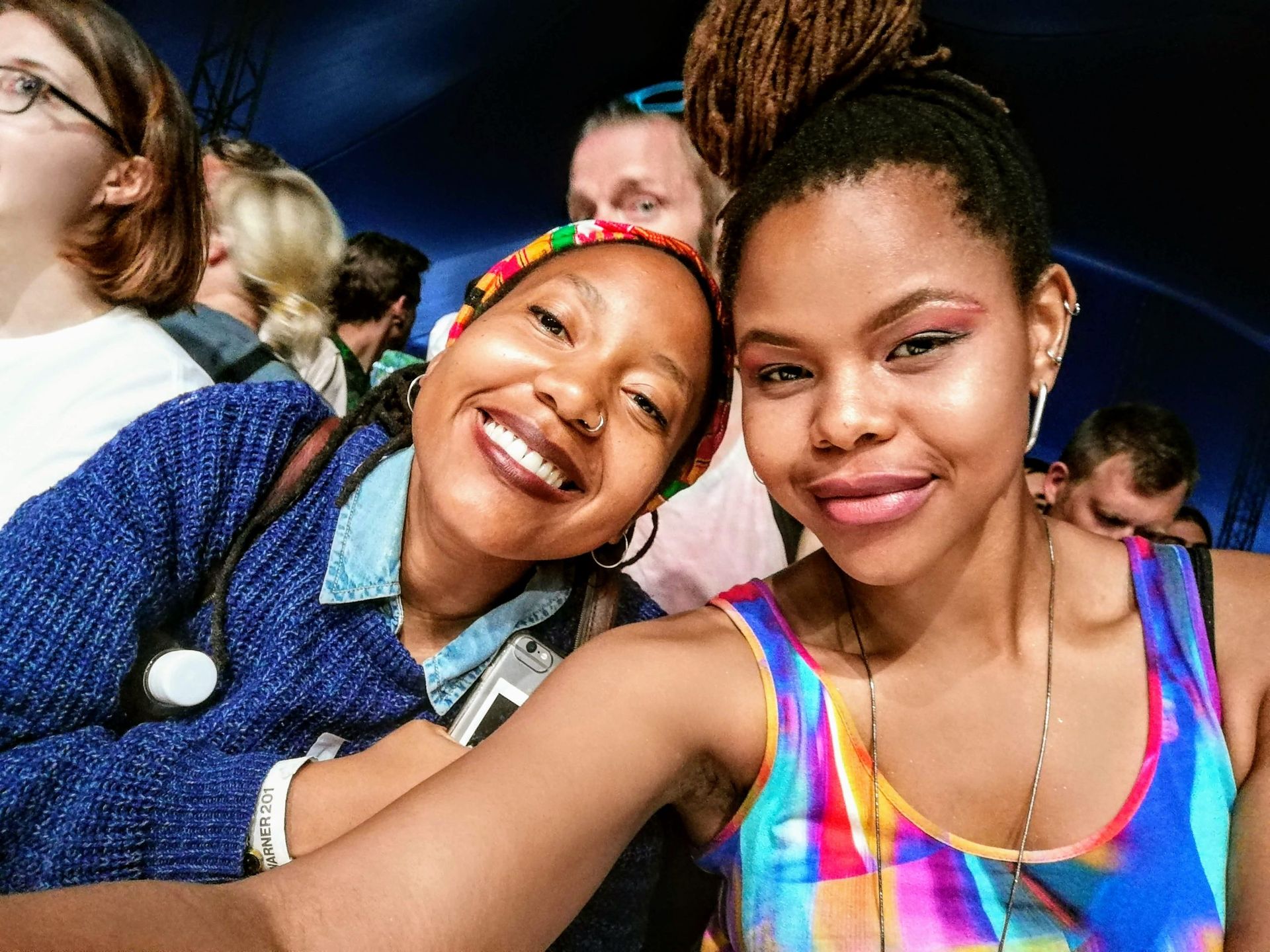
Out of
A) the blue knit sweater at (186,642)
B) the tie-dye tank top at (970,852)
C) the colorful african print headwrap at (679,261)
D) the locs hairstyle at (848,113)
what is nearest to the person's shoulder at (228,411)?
the blue knit sweater at (186,642)

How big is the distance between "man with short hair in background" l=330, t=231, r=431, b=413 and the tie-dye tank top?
2.27 metres

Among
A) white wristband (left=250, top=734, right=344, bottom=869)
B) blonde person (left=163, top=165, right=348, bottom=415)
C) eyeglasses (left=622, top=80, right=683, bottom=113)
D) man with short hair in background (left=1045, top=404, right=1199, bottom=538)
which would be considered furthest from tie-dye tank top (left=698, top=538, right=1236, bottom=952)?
man with short hair in background (left=1045, top=404, right=1199, bottom=538)

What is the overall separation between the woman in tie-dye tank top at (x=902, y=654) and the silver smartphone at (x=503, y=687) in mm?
325

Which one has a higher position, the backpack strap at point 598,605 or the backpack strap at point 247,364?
Answer: the backpack strap at point 247,364

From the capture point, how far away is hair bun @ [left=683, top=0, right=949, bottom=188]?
Result: 0.95 metres

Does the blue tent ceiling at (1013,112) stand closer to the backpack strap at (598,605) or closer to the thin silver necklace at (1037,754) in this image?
the backpack strap at (598,605)

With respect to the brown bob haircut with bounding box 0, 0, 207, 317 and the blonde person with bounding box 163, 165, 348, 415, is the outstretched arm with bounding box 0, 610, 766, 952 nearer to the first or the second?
the brown bob haircut with bounding box 0, 0, 207, 317

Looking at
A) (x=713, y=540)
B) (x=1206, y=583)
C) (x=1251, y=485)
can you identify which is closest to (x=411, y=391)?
(x=713, y=540)

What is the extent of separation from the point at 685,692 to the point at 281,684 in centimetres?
68

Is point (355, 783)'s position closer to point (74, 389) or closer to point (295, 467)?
point (295, 467)

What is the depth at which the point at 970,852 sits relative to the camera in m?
0.90

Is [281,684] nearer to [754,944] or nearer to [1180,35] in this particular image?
[754,944]

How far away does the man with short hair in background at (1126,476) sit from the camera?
256 centimetres

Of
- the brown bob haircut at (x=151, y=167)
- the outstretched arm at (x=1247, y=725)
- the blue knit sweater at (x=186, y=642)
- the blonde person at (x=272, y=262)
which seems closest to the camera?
the outstretched arm at (x=1247, y=725)
